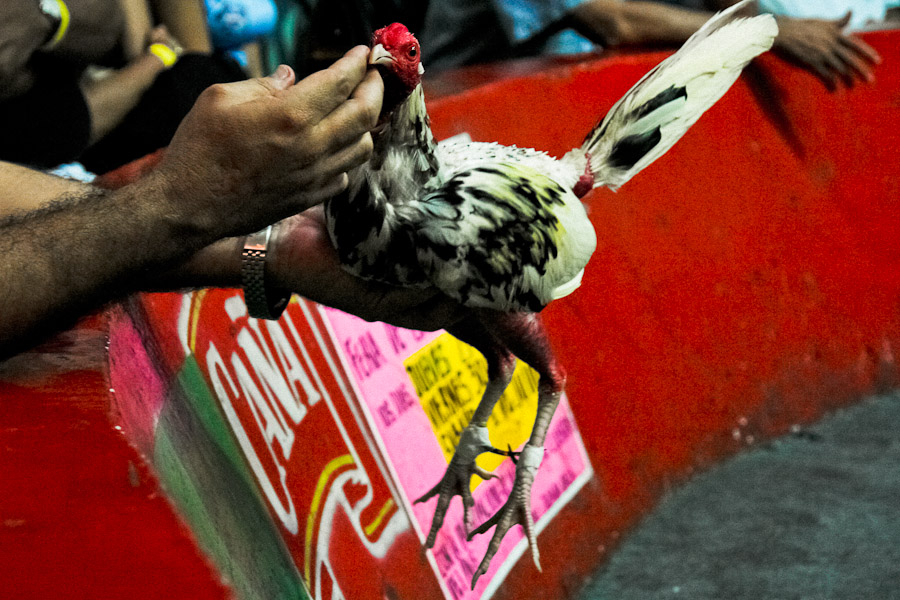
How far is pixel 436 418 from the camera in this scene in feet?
5.34

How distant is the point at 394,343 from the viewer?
62.6 inches

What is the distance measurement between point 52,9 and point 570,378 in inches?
49.7

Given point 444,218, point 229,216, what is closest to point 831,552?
point 444,218

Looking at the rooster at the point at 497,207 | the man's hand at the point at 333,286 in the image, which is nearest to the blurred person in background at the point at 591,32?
the rooster at the point at 497,207

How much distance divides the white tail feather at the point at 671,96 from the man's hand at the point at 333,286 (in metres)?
0.28

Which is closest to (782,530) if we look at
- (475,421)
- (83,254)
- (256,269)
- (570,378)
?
(570,378)

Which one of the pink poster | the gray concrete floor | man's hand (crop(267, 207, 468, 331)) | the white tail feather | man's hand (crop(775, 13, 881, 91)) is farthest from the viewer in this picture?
man's hand (crop(775, 13, 881, 91))

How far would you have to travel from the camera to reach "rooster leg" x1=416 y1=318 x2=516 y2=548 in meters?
1.10

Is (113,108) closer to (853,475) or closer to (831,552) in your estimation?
(831,552)

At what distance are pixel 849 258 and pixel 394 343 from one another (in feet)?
5.25

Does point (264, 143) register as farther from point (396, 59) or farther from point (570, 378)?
point (570, 378)

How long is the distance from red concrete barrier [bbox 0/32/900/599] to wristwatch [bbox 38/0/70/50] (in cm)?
62

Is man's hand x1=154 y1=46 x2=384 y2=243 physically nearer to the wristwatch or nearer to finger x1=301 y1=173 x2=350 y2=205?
finger x1=301 y1=173 x2=350 y2=205

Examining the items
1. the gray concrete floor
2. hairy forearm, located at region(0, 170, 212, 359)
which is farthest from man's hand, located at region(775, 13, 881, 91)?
hairy forearm, located at region(0, 170, 212, 359)
